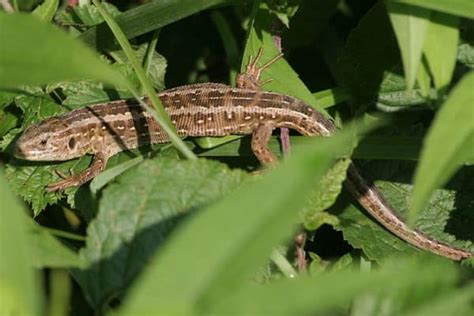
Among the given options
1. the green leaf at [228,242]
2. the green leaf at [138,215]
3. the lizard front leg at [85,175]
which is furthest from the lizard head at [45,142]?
the green leaf at [228,242]

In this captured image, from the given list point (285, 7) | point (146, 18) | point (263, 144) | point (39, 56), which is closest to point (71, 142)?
point (146, 18)

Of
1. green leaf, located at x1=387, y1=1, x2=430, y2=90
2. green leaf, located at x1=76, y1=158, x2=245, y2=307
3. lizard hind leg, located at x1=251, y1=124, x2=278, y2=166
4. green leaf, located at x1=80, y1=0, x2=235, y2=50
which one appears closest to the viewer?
green leaf, located at x1=76, y1=158, x2=245, y2=307

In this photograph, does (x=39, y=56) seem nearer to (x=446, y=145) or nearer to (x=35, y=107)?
(x=446, y=145)

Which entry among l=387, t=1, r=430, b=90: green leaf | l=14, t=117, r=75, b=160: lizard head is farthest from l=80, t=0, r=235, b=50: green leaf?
l=387, t=1, r=430, b=90: green leaf

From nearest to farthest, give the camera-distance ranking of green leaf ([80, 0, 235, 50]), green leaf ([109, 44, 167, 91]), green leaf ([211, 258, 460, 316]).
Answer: green leaf ([211, 258, 460, 316])
green leaf ([80, 0, 235, 50])
green leaf ([109, 44, 167, 91])

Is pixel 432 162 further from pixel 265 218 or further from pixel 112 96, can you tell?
pixel 112 96

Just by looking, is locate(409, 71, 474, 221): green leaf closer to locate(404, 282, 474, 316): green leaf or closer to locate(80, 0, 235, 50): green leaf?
locate(404, 282, 474, 316): green leaf

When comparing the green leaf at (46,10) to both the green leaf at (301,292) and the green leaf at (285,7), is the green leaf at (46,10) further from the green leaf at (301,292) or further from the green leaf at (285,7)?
the green leaf at (301,292)
